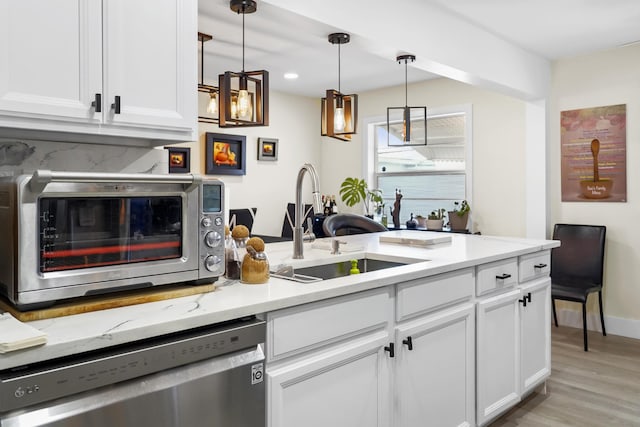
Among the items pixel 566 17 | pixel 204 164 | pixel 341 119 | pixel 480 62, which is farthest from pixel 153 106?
pixel 204 164

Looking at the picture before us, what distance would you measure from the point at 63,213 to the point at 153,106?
0.53 m

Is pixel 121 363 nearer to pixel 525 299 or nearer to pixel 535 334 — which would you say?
pixel 525 299

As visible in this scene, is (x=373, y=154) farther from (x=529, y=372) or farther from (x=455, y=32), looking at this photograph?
(x=529, y=372)

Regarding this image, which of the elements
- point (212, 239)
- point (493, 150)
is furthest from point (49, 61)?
point (493, 150)

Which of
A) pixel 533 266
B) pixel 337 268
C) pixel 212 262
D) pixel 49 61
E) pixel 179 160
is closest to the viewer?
pixel 49 61

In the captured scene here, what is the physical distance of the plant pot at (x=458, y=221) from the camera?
505 cm

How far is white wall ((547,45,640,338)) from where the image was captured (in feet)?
13.4

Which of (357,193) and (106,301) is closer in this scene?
(106,301)

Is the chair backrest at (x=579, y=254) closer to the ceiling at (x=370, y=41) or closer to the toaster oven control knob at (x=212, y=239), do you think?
the ceiling at (x=370, y=41)

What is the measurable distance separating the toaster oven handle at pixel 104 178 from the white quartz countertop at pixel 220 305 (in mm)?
334

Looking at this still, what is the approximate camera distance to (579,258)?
167 inches

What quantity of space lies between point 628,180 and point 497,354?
8.59 ft

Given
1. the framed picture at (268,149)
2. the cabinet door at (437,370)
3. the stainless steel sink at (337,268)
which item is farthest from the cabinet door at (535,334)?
the framed picture at (268,149)

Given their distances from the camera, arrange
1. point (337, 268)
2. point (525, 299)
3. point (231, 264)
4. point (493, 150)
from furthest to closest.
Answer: point (493, 150) → point (525, 299) → point (337, 268) → point (231, 264)
